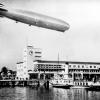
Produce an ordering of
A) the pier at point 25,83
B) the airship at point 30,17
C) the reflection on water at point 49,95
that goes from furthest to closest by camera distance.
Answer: the pier at point 25,83 < the reflection on water at point 49,95 < the airship at point 30,17

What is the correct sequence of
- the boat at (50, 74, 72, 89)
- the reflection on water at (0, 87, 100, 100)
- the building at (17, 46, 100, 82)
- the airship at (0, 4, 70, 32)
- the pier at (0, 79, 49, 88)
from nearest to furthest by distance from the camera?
1. the airship at (0, 4, 70, 32)
2. the reflection on water at (0, 87, 100, 100)
3. the boat at (50, 74, 72, 89)
4. the pier at (0, 79, 49, 88)
5. the building at (17, 46, 100, 82)

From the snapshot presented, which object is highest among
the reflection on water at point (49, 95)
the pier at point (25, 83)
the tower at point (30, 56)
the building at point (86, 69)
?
the tower at point (30, 56)

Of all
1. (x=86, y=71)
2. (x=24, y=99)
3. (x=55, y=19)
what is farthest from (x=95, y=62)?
(x=55, y=19)

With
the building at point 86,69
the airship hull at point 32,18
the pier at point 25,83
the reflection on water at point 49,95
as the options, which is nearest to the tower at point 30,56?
the pier at point 25,83

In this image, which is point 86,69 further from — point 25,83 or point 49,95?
point 49,95

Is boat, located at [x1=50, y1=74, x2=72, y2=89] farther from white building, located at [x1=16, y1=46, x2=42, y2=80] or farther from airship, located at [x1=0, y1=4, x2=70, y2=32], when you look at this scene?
airship, located at [x1=0, y1=4, x2=70, y2=32]

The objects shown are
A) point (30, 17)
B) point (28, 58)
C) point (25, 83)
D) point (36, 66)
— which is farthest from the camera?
point (28, 58)

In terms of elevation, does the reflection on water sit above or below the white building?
below

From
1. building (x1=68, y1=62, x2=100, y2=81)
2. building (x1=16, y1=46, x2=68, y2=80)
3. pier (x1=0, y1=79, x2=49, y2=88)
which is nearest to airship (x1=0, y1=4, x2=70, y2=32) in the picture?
pier (x1=0, y1=79, x2=49, y2=88)

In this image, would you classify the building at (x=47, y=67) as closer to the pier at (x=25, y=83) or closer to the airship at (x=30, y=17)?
the pier at (x=25, y=83)

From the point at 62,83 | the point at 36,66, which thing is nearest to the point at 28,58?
the point at 36,66

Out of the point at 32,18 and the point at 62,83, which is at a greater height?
the point at 32,18

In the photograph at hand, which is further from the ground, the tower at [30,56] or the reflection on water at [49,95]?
the tower at [30,56]
